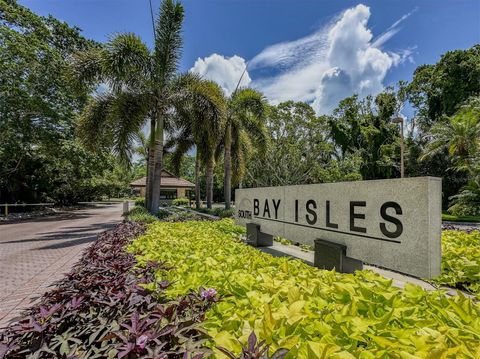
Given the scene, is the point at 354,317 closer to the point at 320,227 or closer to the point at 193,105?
the point at 320,227

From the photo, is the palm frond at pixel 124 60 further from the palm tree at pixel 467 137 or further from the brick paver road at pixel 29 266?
the palm tree at pixel 467 137

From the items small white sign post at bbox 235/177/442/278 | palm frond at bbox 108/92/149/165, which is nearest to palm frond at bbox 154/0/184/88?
palm frond at bbox 108/92/149/165

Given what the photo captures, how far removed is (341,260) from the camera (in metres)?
Answer: 3.59

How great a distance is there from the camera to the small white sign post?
9.30 feet

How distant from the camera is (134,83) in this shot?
471 inches

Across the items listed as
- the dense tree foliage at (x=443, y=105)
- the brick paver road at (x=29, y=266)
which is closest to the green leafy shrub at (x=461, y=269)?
the brick paver road at (x=29, y=266)

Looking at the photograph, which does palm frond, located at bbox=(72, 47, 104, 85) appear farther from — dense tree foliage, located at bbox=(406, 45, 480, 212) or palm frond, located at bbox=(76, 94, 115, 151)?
dense tree foliage, located at bbox=(406, 45, 480, 212)

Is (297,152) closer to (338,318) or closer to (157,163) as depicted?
(157,163)

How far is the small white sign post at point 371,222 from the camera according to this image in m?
2.83

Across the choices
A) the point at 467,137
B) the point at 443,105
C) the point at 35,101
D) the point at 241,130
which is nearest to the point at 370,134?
the point at 443,105

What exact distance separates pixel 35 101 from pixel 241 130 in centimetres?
1280

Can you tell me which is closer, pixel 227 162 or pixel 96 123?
pixel 96 123

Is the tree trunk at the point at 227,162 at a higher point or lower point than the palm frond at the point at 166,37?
lower

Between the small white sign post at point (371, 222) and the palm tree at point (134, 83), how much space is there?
8.16 m
